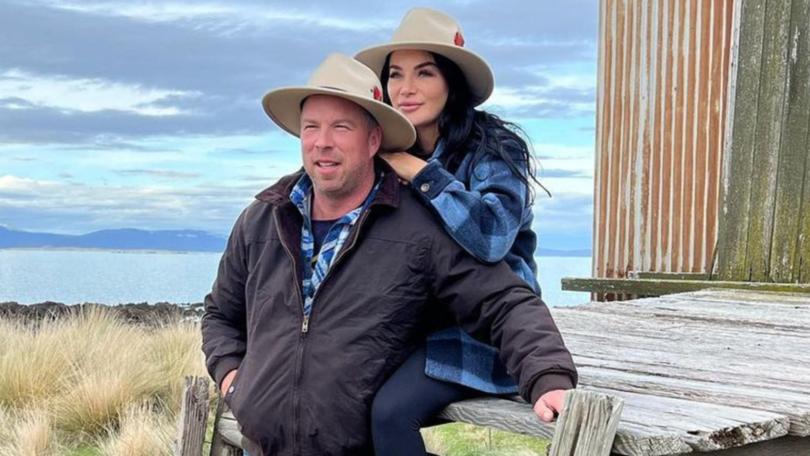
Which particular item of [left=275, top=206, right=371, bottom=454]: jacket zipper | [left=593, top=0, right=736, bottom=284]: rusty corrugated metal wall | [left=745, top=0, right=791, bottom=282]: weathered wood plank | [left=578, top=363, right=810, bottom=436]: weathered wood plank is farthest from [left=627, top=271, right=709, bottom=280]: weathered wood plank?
[left=275, top=206, right=371, bottom=454]: jacket zipper

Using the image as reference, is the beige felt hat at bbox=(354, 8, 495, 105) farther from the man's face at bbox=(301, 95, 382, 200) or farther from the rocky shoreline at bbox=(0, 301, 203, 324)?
the rocky shoreline at bbox=(0, 301, 203, 324)

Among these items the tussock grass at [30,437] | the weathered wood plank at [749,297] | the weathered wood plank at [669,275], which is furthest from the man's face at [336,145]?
the weathered wood plank at [669,275]

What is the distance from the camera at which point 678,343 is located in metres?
4.75

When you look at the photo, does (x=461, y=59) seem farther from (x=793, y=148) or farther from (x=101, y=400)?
(x=101, y=400)

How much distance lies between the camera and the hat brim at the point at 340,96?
10.8 feet

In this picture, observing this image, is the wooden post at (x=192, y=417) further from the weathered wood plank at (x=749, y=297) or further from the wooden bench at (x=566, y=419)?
the weathered wood plank at (x=749, y=297)

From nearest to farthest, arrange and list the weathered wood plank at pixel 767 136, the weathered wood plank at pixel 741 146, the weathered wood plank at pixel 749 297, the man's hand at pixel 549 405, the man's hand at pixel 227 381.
A: the man's hand at pixel 549 405
the man's hand at pixel 227 381
the weathered wood plank at pixel 749 297
the weathered wood plank at pixel 767 136
the weathered wood plank at pixel 741 146

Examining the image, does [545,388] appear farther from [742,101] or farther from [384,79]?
[742,101]

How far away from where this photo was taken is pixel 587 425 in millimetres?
2684

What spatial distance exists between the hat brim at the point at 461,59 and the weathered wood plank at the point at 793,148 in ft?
13.9

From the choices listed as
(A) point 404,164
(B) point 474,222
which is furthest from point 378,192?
(B) point 474,222

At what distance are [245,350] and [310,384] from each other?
77cm

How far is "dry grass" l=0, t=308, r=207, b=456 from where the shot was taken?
7145 millimetres

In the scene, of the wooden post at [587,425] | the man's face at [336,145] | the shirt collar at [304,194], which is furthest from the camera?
the shirt collar at [304,194]
